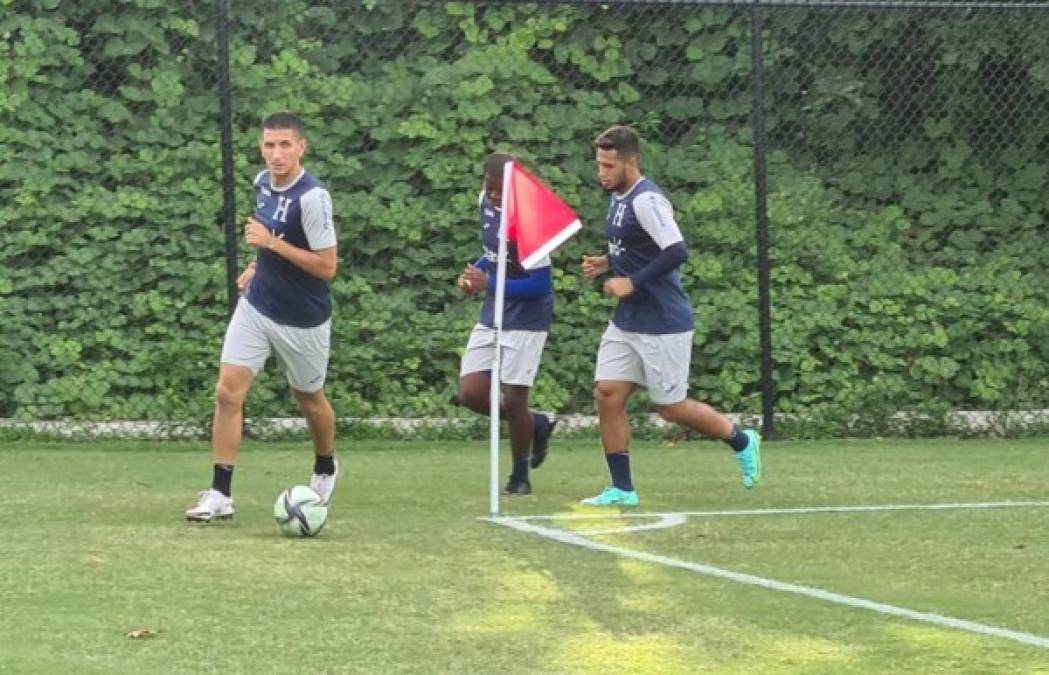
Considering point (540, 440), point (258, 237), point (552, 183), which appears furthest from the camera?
point (552, 183)

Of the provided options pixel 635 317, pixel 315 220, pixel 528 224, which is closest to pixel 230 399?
pixel 315 220

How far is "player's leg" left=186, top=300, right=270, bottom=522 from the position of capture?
9.23m

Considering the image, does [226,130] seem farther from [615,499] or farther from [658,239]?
[615,499]

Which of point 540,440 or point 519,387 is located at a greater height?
point 519,387

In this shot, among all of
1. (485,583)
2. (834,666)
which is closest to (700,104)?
(485,583)

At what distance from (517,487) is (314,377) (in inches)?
57.3

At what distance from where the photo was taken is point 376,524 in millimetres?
9227

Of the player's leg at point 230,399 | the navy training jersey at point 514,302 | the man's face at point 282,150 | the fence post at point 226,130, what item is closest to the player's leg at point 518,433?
the navy training jersey at point 514,302

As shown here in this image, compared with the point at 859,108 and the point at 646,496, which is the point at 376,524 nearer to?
the point at 646,496

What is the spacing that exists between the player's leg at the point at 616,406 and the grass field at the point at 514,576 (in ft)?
0.88

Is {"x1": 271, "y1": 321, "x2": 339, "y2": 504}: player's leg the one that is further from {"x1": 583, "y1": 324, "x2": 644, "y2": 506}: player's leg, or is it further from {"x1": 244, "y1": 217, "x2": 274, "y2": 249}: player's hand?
{"x1": 583, "y1": 324, "x2": 644, "y2": 506}: player's leg

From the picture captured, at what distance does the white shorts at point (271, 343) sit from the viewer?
9.51 meters

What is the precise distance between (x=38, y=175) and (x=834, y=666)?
894 cm

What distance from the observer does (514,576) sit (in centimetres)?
748
